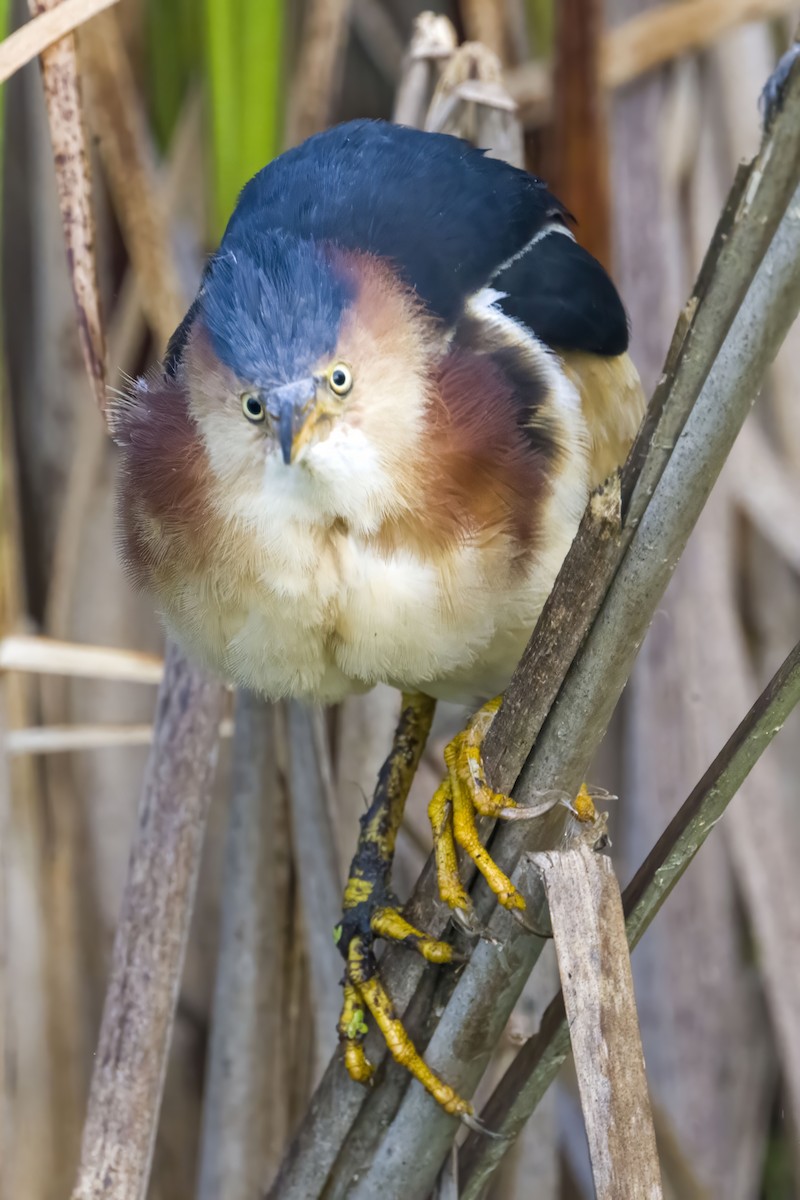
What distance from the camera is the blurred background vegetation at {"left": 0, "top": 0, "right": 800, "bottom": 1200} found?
1.19 metres

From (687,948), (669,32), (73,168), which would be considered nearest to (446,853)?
(73,168)

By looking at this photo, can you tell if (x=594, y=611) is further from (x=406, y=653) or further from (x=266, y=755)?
(x=266, y=755)

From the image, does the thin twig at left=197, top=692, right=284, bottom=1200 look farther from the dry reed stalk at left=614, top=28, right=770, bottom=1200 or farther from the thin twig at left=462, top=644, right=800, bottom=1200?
the dry reed stalk at left=614, top=28, right=770, bottom=1200

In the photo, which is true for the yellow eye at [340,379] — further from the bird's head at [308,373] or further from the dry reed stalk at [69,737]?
the dry reed stalk at [69,737]

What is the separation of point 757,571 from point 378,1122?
0.77m

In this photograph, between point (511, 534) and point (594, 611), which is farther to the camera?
point (511, 534)

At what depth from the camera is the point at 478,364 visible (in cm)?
84

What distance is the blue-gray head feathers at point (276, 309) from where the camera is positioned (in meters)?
0.75

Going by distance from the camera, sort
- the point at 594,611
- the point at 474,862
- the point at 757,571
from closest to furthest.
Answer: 1. the point at 594,611
2. the point at 474,862
3. the point at 757,571

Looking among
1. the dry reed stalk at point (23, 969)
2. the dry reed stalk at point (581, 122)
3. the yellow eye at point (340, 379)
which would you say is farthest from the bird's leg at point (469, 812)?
the dry reed stalk at point (581, 122)

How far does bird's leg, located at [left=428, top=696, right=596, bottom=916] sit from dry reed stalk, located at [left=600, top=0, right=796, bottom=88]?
0.84m

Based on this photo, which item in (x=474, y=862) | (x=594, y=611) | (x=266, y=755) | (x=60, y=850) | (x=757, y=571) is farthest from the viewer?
(x=757, y=571)

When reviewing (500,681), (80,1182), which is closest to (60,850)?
(80,1182)

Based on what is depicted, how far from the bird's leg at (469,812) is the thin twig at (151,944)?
0.68ft
